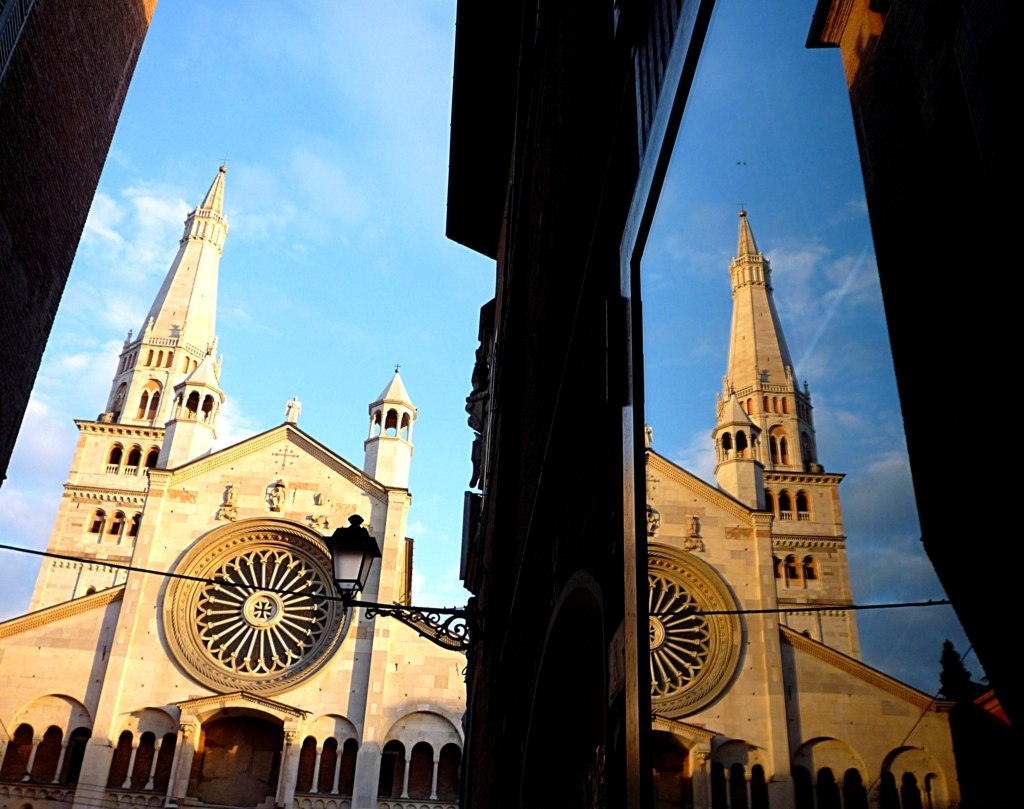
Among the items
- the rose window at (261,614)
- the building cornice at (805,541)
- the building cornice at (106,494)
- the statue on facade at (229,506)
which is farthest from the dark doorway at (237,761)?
the building cornice at (805,541)

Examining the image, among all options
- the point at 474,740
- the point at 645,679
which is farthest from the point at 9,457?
the point at 645,679

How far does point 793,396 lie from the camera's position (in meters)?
1.08

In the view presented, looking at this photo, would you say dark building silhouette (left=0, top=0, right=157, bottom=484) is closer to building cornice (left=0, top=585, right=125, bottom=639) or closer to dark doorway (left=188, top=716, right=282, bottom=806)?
building cornice (left=0, top=585, right=125, bottom=639)

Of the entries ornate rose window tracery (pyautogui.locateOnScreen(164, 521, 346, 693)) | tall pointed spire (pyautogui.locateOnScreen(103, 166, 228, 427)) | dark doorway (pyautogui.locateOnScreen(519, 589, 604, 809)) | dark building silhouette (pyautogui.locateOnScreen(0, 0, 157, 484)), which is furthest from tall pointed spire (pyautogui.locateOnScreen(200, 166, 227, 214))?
dark doorway (pyautogui.locateOnScreen(519, 589, 604, 809))

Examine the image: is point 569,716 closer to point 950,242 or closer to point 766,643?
point 766,643

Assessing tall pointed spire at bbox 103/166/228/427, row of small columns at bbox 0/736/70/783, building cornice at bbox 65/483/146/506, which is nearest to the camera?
row of small columns at bbox 0/736/70/783

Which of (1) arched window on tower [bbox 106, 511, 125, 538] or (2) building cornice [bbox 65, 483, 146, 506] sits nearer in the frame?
(1) arched window on tower [bbox 106, 511, 125, 538]

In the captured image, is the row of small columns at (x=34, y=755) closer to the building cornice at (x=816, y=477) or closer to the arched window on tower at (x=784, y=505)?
the arched window on tower at (x=784, y=505)

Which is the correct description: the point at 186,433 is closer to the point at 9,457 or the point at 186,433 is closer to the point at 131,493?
the point at 131,493

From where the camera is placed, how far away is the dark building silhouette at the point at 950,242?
67 cm

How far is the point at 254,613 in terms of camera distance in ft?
80.2

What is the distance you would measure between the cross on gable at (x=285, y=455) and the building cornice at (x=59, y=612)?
5174 millimetres

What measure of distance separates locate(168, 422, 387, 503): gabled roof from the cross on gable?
0.28m

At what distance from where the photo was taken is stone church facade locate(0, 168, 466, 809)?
73.2 ft
